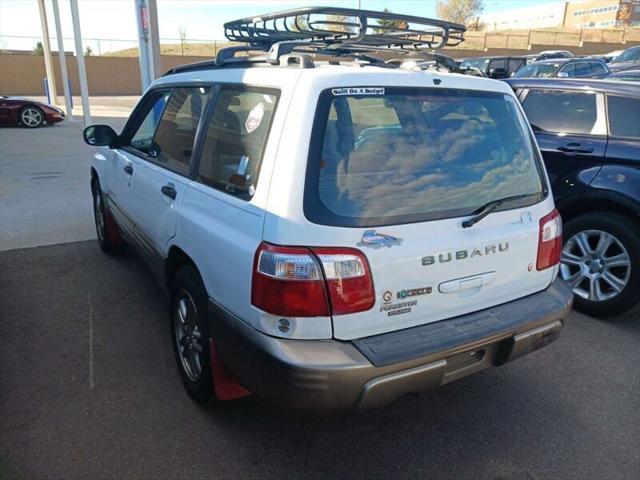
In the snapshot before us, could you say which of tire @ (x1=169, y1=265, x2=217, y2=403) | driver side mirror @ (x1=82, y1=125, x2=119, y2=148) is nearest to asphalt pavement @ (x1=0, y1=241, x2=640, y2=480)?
tire @ (x1=169, y1=265, x2=217, y2=403)

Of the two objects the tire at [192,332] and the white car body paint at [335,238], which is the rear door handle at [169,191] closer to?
the white car body paint at [335,238]

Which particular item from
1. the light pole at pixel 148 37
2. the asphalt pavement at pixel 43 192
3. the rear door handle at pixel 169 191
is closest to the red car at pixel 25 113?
the asphalt pavement at pixel 43 192

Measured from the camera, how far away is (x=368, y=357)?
2.02 metres

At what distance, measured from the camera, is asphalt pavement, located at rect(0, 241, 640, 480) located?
7.87 feet

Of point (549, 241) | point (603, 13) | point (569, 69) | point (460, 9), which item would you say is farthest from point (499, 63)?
point (603, 13)

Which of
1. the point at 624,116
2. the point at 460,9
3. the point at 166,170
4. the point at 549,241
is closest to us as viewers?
the point at 549,241

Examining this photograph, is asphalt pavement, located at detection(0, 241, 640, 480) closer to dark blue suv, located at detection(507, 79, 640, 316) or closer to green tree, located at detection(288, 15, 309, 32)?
dark blue suv, located at detection(507, 79, 640, 316)

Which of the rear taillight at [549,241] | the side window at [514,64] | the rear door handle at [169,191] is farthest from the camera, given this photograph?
the side window at [514,64]

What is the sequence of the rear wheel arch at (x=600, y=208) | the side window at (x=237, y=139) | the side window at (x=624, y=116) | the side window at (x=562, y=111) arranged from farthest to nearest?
the side window at (x=562, y=111), the side window at (x=624, y=116), the rear wheel arch at (x=600, y=208), the side window at (x=237, y=139)

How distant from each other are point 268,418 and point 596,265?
2819mm

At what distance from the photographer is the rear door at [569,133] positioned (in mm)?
4164

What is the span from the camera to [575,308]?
13.5ft

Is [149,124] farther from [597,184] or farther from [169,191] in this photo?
[597,184]

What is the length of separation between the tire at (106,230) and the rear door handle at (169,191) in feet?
6.78
